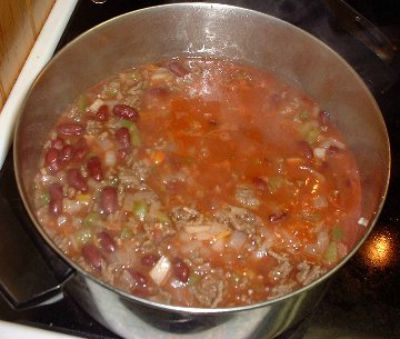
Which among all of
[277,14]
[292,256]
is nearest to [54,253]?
[292,256]

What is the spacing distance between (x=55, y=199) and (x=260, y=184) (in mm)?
849

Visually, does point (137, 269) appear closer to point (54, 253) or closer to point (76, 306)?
point (76, 306)

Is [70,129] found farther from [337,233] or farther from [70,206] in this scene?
[337,233]

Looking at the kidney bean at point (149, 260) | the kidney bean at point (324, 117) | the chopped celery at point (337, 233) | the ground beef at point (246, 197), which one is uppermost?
the kidney bean at point (324, 117)

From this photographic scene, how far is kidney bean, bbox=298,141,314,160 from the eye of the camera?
8.46 feet

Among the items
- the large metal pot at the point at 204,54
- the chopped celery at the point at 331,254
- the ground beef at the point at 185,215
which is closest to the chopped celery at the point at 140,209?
the ground beef at the point at 185,215

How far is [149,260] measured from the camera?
217 centimetres

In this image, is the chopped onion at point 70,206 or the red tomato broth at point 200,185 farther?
the chopped onion at point 70,206

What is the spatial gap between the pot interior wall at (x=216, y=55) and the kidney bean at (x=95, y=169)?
25cm

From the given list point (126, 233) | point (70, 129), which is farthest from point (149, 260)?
point (70, 129)

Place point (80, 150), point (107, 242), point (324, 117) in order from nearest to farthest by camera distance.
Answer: point (107, 242) < point (80, 150) < point (324, 117)

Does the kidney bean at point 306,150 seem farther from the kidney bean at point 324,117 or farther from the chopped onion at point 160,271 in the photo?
the chopped onion at point 160,271

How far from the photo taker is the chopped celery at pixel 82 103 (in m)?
2.70

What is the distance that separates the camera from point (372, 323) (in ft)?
6.99
